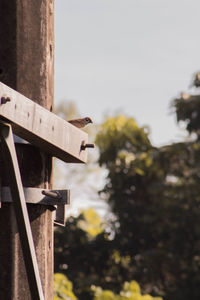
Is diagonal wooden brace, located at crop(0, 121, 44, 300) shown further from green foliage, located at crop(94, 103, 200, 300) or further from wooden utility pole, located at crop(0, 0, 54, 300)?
green foliage, located at crop(94, 103, 200, 300)

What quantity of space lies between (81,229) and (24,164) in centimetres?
1579

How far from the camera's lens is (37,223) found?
15.8 feet

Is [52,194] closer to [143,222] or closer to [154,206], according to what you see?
[154,206]

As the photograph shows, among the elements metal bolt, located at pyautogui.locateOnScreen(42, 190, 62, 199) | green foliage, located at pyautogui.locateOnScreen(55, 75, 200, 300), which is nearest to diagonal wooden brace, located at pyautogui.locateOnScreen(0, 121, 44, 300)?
metal bolt, located at pyautogui.locateOnScreen(42, 190, 62, 199)

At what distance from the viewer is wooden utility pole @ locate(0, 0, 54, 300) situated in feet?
15.2

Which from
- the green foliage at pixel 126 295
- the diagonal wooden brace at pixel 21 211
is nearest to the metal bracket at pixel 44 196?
the diagonal wooden brace at pixel 21 211

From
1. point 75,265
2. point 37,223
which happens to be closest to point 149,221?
point 75,265

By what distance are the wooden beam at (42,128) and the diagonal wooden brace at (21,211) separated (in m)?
0.12

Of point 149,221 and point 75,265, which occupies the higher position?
point 149,221

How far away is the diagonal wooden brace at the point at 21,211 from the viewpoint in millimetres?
4305

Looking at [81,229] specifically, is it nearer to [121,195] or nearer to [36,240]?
[121,195]

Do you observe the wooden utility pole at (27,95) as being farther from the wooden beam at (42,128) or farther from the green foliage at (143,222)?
the green foliage at (143,222)

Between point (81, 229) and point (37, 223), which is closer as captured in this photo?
point (37, 223)

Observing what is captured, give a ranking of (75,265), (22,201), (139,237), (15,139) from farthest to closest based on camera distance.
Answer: (139,237) → (75,265) → (15,139) → (22,201)
